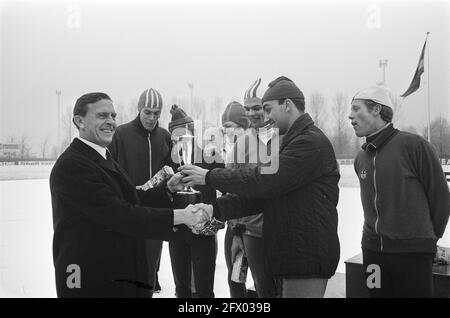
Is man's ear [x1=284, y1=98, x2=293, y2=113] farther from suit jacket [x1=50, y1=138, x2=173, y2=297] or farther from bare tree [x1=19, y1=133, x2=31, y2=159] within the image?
bare tree [x1=19, y1=133, x2=31, y2=159]

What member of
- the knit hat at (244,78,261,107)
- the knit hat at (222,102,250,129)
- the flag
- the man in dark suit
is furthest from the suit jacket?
the flag

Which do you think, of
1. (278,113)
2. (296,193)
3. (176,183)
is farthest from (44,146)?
(296,193)

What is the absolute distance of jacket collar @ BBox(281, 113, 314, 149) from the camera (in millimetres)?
1629

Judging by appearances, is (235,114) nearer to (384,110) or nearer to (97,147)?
(384,110)

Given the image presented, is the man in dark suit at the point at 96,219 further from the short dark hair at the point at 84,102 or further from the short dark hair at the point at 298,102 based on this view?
the short dark hair at the point at 298,102

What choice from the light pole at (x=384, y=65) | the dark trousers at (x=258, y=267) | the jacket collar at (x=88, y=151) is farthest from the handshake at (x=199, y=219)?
the light pole at (x=384, y=65)

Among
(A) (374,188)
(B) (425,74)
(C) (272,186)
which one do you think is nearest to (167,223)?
(C) (272,186)

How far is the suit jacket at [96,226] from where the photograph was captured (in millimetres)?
1499

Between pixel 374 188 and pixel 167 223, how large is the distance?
3.58ft

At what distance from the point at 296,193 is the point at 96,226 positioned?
90 cm

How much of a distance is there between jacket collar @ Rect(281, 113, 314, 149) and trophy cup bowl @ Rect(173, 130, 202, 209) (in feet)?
1.94

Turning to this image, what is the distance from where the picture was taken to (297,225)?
1.63m

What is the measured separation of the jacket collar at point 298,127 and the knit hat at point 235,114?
0.86 meters
